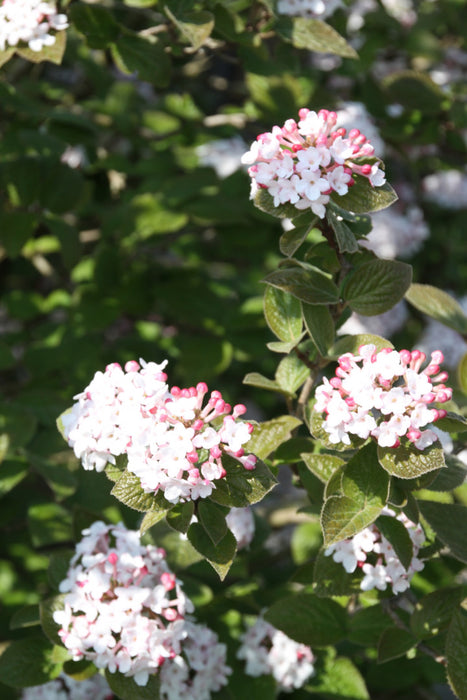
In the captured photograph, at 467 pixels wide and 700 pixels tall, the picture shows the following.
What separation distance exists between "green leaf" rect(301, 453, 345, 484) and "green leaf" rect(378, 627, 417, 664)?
0.33 m

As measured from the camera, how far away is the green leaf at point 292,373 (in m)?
1.32

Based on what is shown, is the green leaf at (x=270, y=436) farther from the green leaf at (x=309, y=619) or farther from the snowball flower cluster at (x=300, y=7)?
the snowball flower cluster at (x=300, y=7)

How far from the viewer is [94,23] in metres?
1.71

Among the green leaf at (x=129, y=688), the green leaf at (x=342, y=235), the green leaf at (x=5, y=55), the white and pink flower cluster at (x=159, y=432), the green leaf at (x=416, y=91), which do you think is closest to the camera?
the white and pink flower cluster at (x=159, y=432)

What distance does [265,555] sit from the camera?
6.59 feet

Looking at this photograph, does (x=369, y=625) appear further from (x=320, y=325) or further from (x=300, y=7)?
(x=300, y=7)

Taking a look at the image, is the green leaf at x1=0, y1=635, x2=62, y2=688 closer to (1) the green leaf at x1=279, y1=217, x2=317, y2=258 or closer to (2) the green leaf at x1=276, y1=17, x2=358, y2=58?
(1) the green leaf at x1=279, y1=217, x2=317, y2=258

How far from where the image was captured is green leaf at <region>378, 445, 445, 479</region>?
1.02 meters

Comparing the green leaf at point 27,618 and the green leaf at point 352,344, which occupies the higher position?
Answer: the green leaf at point 352,344

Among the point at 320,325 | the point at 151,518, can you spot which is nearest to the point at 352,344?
the point at 320,325

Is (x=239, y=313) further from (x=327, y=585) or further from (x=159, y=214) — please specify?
(x=327, y=585)

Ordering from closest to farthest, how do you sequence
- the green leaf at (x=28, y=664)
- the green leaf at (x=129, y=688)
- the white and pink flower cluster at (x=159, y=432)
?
the white and pink flower cluster at (x=159, y=432)
the green leaf at (x=129, y=688)
the green leaf at (x=28, y=664)

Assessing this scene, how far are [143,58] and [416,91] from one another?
91cm

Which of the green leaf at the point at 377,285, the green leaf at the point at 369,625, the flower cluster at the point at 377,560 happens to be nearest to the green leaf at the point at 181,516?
the flower cluster at the point at 377,560
